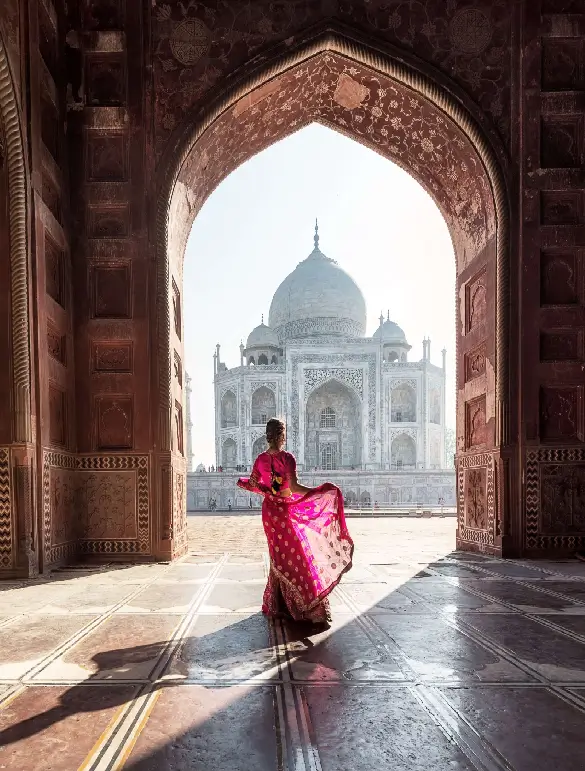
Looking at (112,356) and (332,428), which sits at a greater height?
(112,356)

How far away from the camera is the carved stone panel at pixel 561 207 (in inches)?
233

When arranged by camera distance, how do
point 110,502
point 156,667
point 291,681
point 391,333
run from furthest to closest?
point 391,333, point 110,502, point 156,667, point 291,681

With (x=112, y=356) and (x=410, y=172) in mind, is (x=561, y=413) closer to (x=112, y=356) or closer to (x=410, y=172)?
(x=410, y=172)

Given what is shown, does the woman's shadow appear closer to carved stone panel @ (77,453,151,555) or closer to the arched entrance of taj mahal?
carved stone panel @ (77,453,151,555)

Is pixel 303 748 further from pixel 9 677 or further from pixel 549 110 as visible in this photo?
pixel 549 110

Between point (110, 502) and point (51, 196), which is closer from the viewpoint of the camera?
point (51, 196)

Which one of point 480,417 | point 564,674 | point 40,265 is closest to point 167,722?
point 564,674

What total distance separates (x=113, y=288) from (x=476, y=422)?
4036mm

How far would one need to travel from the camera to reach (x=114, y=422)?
567 centimetres

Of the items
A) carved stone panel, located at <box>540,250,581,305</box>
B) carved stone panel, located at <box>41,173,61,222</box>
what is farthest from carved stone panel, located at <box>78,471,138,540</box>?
carved stone panel, located at <box>540,250,581,305</box>

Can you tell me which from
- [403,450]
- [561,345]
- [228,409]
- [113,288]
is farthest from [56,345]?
[403,450]

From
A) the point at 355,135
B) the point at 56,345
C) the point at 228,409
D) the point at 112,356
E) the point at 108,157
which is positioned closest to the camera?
the point at 56,345

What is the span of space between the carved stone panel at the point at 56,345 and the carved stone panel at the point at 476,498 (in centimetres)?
430

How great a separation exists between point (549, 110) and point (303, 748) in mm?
6170
